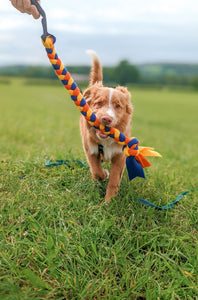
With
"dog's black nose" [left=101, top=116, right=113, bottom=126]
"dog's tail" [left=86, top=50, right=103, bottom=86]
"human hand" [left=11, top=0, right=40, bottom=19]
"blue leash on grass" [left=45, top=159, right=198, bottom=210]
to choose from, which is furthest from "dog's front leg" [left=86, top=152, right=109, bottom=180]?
"human hand" [left=11, top=0, right=40, bottom=19]

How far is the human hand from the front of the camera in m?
2.01

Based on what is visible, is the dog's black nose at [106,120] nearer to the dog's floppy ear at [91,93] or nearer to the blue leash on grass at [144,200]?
the dog's floppy ear at [91,93]

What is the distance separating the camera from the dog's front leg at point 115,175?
2.47 m

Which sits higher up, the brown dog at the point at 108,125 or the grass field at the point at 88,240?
the brown dog at the point at 108,125

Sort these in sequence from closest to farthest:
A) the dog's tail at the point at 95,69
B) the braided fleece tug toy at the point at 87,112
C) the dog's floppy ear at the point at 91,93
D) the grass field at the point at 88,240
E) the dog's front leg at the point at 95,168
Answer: the grass field at the point at 88,240
the braided fleece tug toy at the point at 87,112
the dog's floppy ear at the point at 91,93
the dog's front leg at the point at 95,168
the dog's tail at the point at 95,69

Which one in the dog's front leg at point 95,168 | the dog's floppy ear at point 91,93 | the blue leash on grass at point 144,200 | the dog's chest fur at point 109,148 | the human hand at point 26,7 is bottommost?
the blue leash on grass at point 144,200

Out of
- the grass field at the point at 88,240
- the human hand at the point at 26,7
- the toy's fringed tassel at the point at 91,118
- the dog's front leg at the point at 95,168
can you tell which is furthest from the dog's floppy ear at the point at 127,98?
the human hand at the point at 26,7

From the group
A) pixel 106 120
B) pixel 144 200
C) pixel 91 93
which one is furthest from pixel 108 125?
pixel 144 200

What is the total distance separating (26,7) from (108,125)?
1.06 meters

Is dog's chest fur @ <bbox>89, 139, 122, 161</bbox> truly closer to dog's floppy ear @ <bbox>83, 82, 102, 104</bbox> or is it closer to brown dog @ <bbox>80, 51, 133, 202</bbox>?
brown dog @ <bbox>80, 51, 133, 202</bbox>

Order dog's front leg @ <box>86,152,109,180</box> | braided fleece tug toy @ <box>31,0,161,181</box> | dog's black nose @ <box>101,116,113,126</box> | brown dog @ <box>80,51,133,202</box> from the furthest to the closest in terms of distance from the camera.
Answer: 1. dog's front leg @ <box>86,152,109,180</box>
2. brown dog @ <box>80,51,133,202</box>
3. dog's black nose @ <box>101,116,113,126</box>
4. braided fleece tug toy @ <box>31,0,161,181</box>

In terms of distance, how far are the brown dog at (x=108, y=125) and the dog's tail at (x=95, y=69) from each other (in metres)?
0.52

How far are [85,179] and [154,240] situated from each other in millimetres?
893

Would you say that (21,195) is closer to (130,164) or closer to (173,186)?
(130,164)
